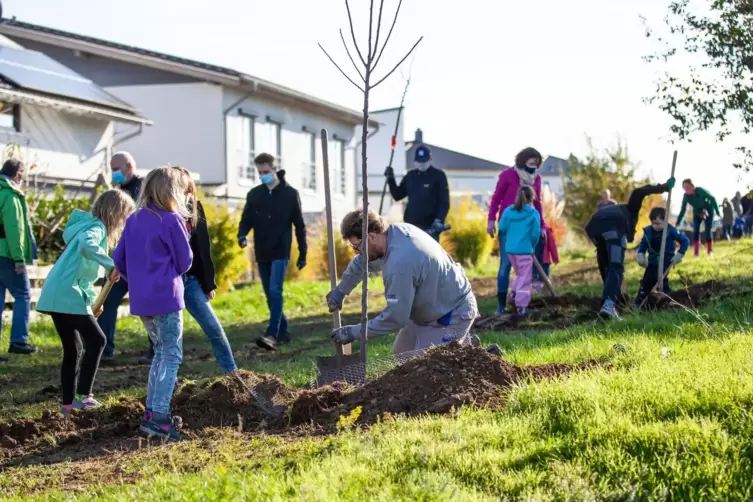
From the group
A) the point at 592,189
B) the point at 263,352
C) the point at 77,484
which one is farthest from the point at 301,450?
the point at 592,189

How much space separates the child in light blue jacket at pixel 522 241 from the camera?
1166cm

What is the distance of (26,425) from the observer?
639 cm

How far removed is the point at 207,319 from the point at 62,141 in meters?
16.8

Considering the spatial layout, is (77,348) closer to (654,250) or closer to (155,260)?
(155,260)

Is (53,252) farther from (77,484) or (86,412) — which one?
(77,484)

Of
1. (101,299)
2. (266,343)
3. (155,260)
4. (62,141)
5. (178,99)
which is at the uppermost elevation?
(178,99)

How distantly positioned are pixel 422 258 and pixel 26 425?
281 centimetres

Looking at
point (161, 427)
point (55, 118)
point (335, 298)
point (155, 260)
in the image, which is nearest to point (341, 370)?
point (335, 298)

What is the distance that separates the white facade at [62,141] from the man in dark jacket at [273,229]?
417 inches

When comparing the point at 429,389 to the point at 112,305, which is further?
the point at 112,305

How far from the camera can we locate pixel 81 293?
23.9 ft

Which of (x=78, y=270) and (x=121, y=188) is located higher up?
(x=121, y=188)

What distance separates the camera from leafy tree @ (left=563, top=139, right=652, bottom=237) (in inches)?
1152

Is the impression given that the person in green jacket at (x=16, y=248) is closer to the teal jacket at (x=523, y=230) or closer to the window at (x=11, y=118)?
the teal jacket at (x=523, y=230)
